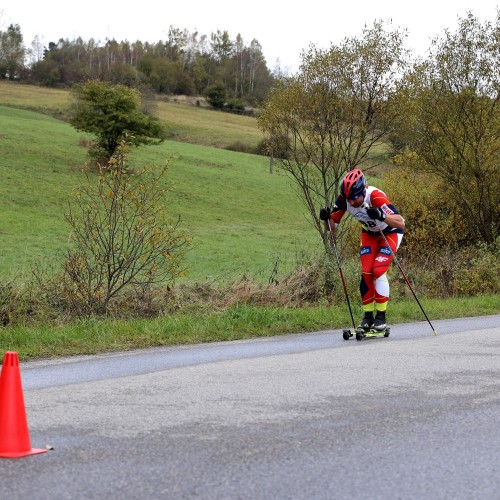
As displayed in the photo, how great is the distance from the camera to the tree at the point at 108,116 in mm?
54906

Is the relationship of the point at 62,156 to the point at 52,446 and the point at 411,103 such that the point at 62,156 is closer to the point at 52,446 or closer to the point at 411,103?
the point at 411,103

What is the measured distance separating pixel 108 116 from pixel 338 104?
122 feet

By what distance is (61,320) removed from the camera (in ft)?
39.9

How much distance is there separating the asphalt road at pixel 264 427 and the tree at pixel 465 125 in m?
14.1

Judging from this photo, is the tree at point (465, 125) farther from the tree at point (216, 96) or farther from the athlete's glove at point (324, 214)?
the tree at point (216, 96)

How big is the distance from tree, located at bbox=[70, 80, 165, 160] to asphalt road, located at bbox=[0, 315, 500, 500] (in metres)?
47.1

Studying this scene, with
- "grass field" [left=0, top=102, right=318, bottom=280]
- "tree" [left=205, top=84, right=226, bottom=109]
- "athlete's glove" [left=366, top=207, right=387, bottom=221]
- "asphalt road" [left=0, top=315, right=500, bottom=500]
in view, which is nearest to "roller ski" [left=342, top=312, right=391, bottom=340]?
"athlete's glove" [left=366, top=207, right=387, bottom=221]

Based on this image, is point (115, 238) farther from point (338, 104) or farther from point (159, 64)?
point (159, 64)

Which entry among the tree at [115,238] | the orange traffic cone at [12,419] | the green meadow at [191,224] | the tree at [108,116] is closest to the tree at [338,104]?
the green meadow at [191,224]

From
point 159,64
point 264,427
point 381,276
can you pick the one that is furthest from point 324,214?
point 159,64

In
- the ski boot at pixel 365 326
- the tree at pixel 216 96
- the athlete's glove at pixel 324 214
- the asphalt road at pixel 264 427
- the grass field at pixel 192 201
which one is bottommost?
the grass field at pixel 192 201

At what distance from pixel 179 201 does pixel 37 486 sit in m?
49.5

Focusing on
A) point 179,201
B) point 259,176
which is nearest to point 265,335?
point 179,201

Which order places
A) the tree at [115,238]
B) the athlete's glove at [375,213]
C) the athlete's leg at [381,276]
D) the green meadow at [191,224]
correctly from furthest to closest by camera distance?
the tree at [115,238] → the athlete's leg at [381,276] → the green meadow at [191,224] → the athlete's glove at [375,213]
